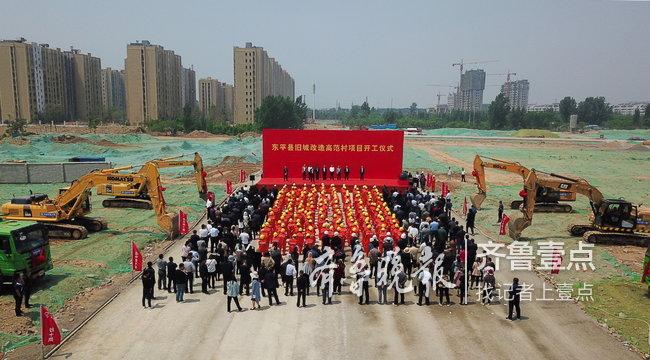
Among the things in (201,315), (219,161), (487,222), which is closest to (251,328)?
(201,315)

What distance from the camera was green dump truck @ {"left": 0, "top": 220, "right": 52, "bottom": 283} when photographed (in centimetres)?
1163

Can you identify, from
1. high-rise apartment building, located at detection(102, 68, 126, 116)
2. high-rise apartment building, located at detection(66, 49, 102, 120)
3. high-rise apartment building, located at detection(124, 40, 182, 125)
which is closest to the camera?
high-rise apartment building, located at detection(124, 40, 182, 125)

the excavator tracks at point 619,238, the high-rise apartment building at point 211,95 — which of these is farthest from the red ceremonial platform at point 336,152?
the high-rise apartment building at point 211,95

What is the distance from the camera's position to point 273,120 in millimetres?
77938

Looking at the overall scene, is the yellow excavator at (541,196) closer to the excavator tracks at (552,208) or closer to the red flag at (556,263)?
the excavator tracks at (552,208)

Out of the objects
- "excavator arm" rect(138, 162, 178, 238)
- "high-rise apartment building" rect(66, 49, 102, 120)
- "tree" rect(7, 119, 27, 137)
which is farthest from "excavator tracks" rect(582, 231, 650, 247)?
"high-rise apartment building" rect(66, 49, 102, 120)

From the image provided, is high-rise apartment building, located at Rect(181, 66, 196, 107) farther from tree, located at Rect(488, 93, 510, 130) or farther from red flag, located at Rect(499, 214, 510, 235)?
red flag, located at Rect(499, 214, 510, 235)

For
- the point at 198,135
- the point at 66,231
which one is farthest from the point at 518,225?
the point at 198,135

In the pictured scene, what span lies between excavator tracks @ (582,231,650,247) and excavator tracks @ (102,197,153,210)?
20063 mm

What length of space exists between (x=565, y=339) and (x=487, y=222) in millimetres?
11255

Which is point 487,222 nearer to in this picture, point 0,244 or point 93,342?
point 93,342

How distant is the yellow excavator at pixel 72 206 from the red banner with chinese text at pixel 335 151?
1126 centimetres

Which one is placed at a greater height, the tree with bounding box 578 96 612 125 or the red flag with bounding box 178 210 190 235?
the tree with bounding box 578 96 612 125

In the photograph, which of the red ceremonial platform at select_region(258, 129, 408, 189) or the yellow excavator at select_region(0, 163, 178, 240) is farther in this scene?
the red ceremonial platform at select_region(258, 129, 408, 189)
